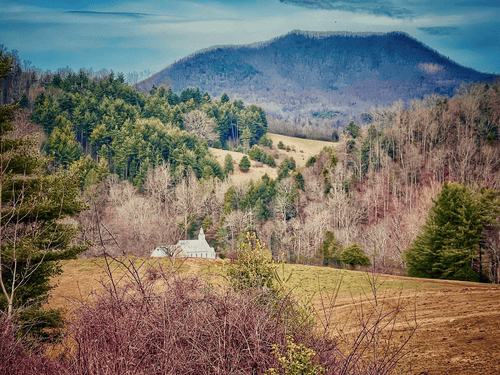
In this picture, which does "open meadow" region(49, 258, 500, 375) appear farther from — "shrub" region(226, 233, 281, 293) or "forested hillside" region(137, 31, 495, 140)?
"forested hillside" region(137, 31, 495, 140)

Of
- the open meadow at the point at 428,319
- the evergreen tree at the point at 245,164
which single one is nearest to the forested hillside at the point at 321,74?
the evergreen tree at the point at 245,164

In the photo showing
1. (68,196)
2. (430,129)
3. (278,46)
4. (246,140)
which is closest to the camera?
(68,196)

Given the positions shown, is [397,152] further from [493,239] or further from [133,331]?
[133,331]

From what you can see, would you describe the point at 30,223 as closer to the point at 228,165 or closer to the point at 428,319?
the point at 428,319

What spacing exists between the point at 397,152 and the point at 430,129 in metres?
5.50

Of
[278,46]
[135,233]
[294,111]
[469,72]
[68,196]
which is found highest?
[278,46]

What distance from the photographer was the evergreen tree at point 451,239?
2192 cm

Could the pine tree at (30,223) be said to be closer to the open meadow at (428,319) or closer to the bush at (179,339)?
the open meadow at (428,319)

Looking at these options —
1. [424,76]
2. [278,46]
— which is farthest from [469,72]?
[278,46]

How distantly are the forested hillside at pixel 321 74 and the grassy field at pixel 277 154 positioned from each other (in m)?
15.7

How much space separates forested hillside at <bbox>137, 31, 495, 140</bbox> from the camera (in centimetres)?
12111

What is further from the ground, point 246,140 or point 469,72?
point 469,72

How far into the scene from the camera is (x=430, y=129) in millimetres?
50031

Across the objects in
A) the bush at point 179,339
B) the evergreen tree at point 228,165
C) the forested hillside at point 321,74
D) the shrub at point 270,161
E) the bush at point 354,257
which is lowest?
the bush at point 354,257
